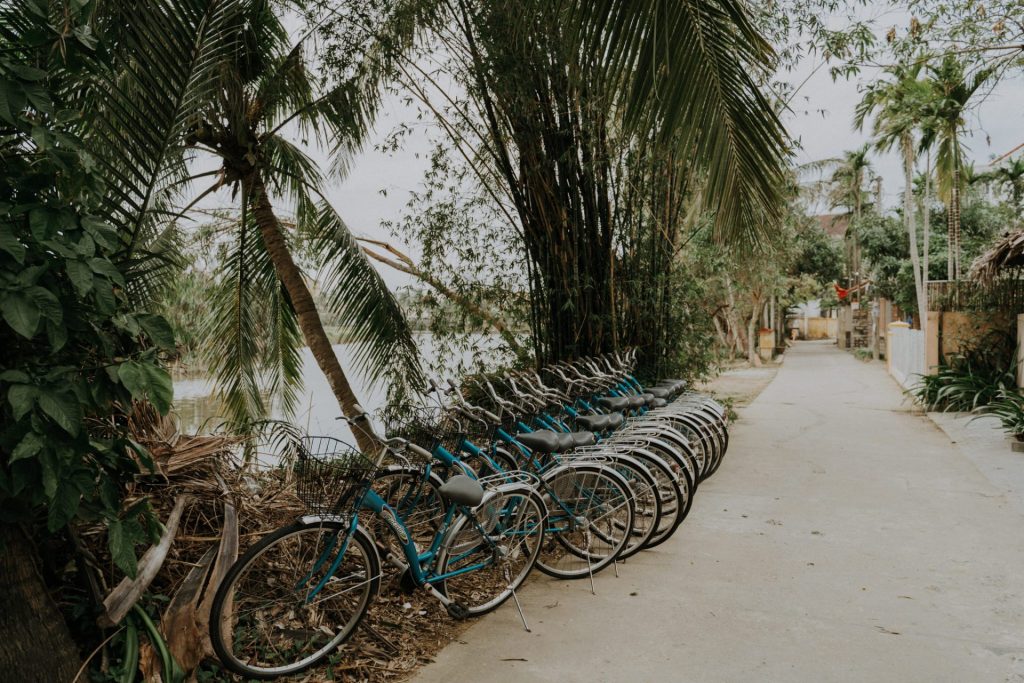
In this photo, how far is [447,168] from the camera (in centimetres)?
700

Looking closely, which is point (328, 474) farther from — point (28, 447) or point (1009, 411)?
point (1009, 411)

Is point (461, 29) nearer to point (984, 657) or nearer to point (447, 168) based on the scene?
point (447, 168)

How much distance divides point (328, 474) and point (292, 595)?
0.51m

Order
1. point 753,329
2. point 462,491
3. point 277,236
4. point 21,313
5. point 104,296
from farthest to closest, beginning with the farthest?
point 753,329
point 277,236
point 462,491
point 104,296
point 21,313

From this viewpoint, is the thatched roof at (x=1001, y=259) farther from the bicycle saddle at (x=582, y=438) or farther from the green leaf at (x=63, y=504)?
the green leaf at (x=63, y=504)

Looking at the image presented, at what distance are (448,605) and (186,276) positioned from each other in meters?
6.49

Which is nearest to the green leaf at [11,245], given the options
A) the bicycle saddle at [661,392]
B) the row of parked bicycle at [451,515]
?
the row of parked bicycle at [451,515]

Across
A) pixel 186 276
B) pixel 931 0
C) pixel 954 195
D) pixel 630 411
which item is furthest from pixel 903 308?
pixel 186 276

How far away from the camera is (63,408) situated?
6.52 feet

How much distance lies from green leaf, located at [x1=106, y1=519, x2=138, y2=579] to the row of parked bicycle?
Result: 19.7 inches

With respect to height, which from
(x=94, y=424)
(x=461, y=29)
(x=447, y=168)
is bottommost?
(x=94, y=424)

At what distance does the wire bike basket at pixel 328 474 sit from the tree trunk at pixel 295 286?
4.00 metres

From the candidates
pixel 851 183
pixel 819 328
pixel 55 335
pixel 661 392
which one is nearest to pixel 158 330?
pixel 55 335

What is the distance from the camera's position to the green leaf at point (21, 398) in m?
1.91
